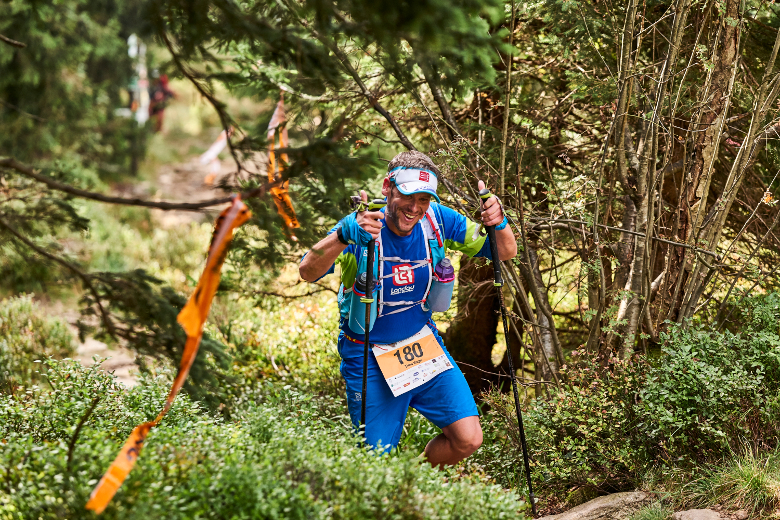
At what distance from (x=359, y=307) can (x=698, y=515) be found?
2.21 metres

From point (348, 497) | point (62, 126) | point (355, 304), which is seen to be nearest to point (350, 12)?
point (355, 304)

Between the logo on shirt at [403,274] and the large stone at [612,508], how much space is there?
169cm

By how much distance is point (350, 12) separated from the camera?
9.16ft

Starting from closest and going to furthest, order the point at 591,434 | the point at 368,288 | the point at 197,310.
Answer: the point at 197,310 < the point at 368,288 < the point at 591,434

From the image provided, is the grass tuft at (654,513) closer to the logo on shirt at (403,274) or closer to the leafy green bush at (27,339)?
the logo on shirt at (403,274)

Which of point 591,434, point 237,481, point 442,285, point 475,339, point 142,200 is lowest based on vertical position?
point 591,434

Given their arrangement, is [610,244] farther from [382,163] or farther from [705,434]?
[382,163]

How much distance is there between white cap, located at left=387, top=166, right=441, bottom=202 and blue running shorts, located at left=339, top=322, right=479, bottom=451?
3.47ft

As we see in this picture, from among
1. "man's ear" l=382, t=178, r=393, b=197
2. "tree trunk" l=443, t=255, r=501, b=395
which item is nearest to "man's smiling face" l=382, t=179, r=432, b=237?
"man's ear" l=382, t=178, r=393, b=197

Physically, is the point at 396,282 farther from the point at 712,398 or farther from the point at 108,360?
the point at 108,360

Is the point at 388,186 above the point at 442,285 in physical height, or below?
above

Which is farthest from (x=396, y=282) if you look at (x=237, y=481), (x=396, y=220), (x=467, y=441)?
(x=237, y=481)

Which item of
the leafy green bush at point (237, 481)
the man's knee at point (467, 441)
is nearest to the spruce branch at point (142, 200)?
the leafy green bush at point (237, 481)

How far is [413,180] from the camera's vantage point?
3.80 m
